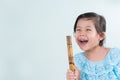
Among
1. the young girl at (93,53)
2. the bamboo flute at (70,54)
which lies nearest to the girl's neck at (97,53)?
the young girl at (93,53)

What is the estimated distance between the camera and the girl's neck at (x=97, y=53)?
1263mm

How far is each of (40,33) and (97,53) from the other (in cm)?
27

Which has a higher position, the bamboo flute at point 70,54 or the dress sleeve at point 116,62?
the bamboo flute at point 70,54

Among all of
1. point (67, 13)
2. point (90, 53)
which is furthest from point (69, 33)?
point (90, 53)

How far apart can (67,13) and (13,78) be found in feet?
1.07

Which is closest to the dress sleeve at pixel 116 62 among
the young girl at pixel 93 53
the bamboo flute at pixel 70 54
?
the young girl at pixel 93 53

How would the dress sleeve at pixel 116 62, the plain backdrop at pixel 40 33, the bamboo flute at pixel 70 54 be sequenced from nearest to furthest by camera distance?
1. the bamboo flute at pixel 70 54
2. the dress sleeve at pixel 116 62
3. the plain backdrop at pixel 40 33

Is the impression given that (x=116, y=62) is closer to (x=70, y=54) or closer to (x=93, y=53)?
(x=93, y=53)

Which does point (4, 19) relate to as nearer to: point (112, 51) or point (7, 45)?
point (7, 45)

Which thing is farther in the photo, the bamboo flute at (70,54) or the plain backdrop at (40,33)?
the plain backdrop at (40,33)

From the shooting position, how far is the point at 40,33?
143 centimetres

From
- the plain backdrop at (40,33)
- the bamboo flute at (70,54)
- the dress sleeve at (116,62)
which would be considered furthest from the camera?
the plain backdrop at (40,33)

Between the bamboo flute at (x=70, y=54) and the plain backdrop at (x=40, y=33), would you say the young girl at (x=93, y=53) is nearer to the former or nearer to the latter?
the bamboo flute at (x=70, y=54)

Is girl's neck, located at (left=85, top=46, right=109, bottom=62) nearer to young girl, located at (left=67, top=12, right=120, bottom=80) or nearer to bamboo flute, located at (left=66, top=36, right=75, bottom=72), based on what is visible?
young girl, located at (left=67, top=12, right=120, bottom=80)
